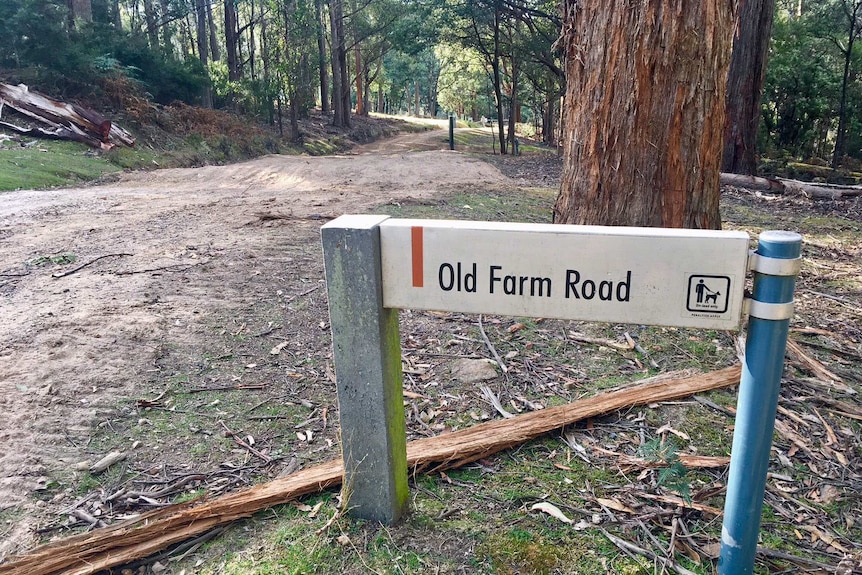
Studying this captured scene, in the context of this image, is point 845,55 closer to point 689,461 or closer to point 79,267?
point 689,461

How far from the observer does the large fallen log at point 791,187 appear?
10117mm

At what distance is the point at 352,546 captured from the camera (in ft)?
7.25

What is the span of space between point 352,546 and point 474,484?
618 millimetres

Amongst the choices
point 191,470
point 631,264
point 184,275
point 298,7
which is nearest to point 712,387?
point 631,264

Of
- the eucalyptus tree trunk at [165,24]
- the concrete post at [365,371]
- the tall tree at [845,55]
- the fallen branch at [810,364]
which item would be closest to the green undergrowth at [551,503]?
the concrete post at [365,371]

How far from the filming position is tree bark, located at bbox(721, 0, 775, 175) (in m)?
10.6

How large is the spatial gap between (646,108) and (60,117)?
1730 cm

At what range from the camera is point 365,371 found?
83.1 inches

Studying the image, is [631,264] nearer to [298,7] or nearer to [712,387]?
[712,387]

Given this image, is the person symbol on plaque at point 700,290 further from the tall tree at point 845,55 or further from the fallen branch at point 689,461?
the tall tree at point 845,55

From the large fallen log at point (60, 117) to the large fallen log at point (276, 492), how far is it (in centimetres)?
1648

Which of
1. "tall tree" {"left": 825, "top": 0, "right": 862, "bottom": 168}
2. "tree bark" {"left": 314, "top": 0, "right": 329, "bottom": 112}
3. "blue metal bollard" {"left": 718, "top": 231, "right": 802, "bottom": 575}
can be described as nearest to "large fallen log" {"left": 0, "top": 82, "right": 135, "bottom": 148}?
"tree bark" {"left": 314, "top": 0, "right": 329, "bottom": 112}

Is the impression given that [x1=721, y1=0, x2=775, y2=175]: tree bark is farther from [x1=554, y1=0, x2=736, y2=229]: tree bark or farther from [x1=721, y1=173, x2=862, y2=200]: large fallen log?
[x1=554, y1=0, x2=736, y2=229]: tree bark

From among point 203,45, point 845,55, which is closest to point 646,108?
point 845,55
